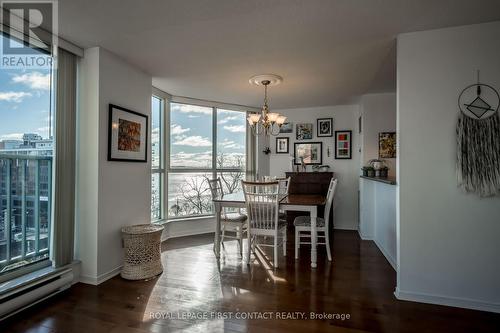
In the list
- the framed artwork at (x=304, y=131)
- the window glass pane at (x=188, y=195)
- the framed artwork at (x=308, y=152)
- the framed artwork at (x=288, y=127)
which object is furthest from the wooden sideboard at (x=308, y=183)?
the window glass pane at (x=188, y=195)

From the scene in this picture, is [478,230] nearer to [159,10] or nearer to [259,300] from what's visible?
[259,300]

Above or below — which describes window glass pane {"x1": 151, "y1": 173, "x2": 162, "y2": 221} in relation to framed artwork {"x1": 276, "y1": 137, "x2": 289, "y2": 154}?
below

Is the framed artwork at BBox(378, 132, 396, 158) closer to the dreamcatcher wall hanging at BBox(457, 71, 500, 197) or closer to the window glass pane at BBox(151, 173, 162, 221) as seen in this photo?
the dreamcatcher wall hanging at BBox(457, 71, 500, 197)

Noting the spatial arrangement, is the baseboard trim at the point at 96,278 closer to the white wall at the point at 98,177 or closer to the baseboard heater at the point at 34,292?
the white wall at the point at 98,177

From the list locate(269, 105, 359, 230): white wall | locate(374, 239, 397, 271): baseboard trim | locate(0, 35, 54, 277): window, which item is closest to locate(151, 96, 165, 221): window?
locate(0, 35, 54, 277): window

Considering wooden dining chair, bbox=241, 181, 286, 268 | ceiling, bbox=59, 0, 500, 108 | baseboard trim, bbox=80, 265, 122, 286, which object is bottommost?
baseboard trim, bbox=80, 265, 122, 286

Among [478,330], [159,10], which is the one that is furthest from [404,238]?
[159,10]

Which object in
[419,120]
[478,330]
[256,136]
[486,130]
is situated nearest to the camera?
[478,330]

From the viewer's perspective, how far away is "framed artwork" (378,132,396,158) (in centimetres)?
425

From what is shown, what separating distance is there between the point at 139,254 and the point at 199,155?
2431 millimetres

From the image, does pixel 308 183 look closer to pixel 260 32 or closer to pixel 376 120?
pixel 376 120

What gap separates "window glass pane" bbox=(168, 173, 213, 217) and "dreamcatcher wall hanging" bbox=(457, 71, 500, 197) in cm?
350

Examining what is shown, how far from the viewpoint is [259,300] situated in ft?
7.73

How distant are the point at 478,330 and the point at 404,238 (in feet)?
2.55
